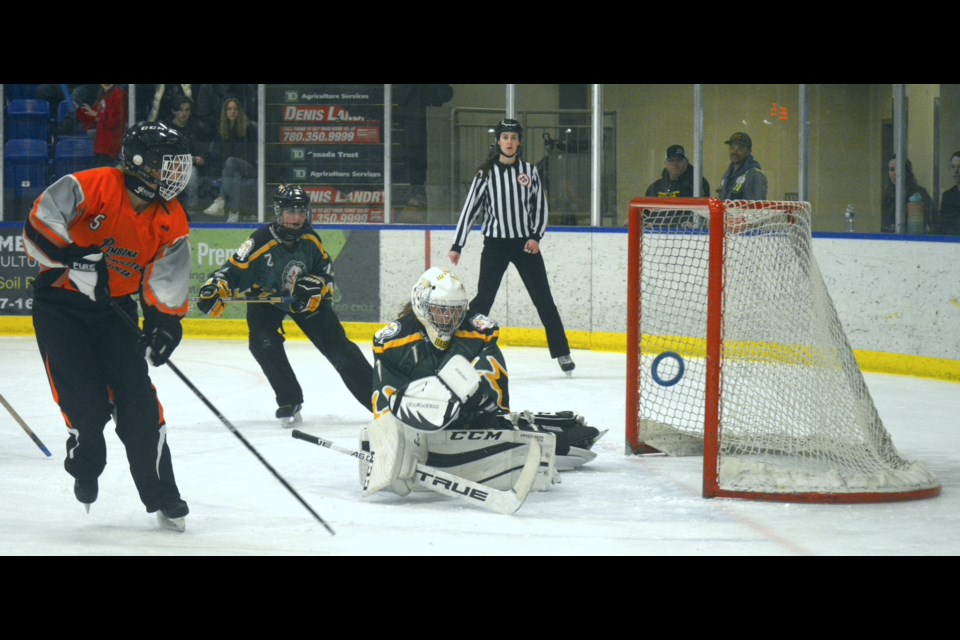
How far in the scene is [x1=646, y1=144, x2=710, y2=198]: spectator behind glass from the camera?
8633 mm

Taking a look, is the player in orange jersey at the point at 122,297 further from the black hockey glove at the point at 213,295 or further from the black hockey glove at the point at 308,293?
the black hockey glove at the point at 308,293

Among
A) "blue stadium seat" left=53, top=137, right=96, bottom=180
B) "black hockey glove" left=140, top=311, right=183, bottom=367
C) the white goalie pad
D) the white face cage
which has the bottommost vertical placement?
the white goalie pad

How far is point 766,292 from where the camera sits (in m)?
4.87

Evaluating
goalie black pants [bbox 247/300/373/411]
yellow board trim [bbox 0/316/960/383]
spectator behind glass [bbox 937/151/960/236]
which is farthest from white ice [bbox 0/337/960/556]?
spectator behind glass [bbox 937/151/960/236]

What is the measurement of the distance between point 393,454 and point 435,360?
0.37 m

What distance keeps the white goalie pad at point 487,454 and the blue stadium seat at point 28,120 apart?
6356 mm

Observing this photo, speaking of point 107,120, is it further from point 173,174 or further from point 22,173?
point 173,174

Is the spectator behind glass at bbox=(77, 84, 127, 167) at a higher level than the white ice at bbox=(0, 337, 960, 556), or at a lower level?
higher

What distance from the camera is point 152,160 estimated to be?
3.71m

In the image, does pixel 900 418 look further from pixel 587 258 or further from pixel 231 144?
pixel 231 144

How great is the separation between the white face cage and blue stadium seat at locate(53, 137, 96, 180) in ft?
20.7

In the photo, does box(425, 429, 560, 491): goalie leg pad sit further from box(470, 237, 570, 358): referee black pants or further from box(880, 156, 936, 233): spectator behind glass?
box(880, 156, 936, 233): spectator behind glass

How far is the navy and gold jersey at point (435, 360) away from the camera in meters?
4.30

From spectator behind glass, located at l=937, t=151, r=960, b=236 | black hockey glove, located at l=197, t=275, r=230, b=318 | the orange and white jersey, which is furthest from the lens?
spectator behind glass, located at l=937, t=151, r=960, b=236
